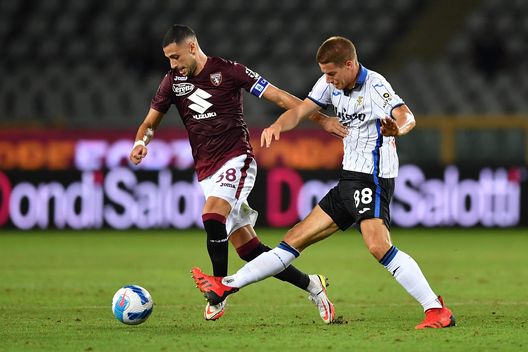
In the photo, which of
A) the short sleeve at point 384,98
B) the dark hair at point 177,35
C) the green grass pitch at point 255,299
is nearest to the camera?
the green grass pitch at point 255,299

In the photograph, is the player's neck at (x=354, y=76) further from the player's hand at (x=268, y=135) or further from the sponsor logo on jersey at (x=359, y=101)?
the player's hand at (x=268, y=135)

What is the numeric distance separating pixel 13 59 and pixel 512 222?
37.8ft

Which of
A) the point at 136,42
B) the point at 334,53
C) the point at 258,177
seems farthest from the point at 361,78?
the point at 136,42

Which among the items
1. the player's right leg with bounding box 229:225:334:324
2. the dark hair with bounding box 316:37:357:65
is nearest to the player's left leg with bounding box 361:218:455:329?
the player's right leg with bounding box 229:225:334:324

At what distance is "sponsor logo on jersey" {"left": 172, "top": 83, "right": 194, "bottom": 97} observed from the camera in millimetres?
8055

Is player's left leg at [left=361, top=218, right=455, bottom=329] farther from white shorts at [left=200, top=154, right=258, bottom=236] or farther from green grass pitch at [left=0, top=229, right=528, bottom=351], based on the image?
white shorts at [left=200, top=154, right=258, bottom=236]

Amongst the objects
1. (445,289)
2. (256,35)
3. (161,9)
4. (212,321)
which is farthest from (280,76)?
(212,321)

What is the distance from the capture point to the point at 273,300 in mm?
9336

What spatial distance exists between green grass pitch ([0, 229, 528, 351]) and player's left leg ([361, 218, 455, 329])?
0.57 feet

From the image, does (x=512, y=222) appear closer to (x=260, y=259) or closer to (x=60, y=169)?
(x=60, y=169)

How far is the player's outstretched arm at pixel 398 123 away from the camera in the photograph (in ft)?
22.4

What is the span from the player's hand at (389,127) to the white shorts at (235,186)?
1.46m

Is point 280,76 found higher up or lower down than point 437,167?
higher up

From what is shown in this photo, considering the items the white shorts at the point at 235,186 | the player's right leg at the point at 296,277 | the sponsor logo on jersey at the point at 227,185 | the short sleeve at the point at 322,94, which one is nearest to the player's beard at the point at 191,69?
the white shorts at the point at 235,186
